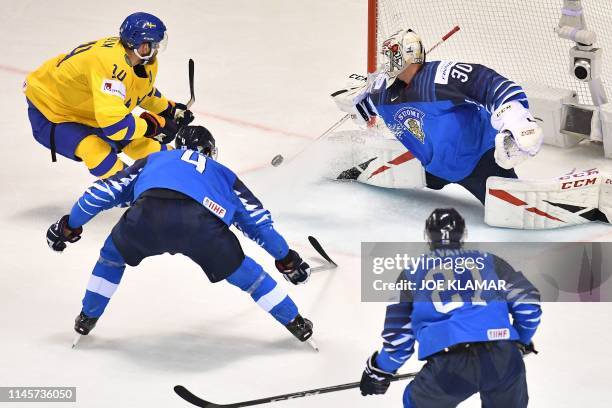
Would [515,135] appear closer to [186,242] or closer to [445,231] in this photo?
[186,242]

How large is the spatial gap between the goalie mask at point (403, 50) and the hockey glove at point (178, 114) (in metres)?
0.98

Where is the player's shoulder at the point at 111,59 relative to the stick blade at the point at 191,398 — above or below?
above

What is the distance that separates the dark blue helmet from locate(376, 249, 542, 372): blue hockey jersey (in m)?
2.22

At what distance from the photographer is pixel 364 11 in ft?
27.6

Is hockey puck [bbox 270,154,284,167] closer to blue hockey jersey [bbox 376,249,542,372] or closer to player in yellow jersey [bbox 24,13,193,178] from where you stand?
player in yellow jersey [bbox 24,13,193,178]

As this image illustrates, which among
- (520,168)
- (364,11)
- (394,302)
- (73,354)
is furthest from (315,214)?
(364,11)

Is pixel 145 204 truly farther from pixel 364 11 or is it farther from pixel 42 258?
pixel 364 11

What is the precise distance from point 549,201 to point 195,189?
1670 millimetres

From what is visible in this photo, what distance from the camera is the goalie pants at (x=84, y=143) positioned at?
5715 mm

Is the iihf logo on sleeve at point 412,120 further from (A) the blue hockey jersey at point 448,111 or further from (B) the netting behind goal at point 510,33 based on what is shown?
(B) the netting behind goal at point 510,33

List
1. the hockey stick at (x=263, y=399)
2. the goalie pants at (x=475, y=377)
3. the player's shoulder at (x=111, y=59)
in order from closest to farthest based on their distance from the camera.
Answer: the goalie pants at (x=475, y=377)
the hockey stick at (x=263, y=399)
the player's shoulder at (x=111, y=59)

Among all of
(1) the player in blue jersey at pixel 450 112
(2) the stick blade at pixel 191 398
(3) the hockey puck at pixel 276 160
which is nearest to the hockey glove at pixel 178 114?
(3) the hockey puck at pixel 276 160

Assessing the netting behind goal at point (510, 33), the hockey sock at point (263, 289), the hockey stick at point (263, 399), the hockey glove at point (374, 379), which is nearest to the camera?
the hockey glove at point (374, 379)

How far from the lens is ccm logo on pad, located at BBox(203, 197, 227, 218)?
14.6 feet
